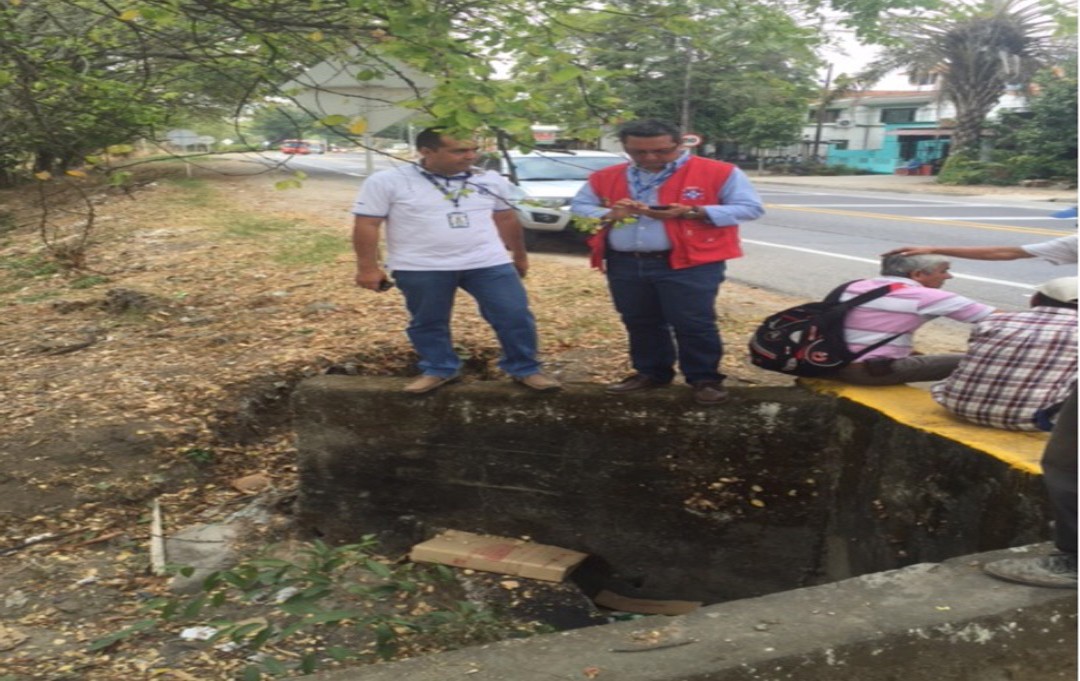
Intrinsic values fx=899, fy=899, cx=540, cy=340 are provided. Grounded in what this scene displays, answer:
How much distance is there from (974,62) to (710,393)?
31.3 m

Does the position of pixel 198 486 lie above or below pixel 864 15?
below

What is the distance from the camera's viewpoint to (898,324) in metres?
3.88

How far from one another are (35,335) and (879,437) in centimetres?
626

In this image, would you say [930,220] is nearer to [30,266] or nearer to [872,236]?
[872,236]

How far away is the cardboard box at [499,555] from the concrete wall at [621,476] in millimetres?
102

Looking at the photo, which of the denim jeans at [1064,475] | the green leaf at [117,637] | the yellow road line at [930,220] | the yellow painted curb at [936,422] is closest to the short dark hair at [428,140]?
the yellow painted curb at [936,422]

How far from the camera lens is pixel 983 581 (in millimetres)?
2584

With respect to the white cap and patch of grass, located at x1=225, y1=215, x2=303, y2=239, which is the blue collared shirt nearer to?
the white cap

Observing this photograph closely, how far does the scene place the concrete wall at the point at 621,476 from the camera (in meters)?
4.12

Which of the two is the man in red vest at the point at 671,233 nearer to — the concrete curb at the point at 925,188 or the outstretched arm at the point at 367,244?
the outstretched arm at the point at 367,244

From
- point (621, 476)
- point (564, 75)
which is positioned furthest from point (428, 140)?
point (621, 476)

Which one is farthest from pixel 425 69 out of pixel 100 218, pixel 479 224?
pixel 100 218

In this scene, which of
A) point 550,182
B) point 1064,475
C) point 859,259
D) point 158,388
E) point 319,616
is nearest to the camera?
point 1064,475

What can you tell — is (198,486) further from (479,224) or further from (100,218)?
(100,218)
